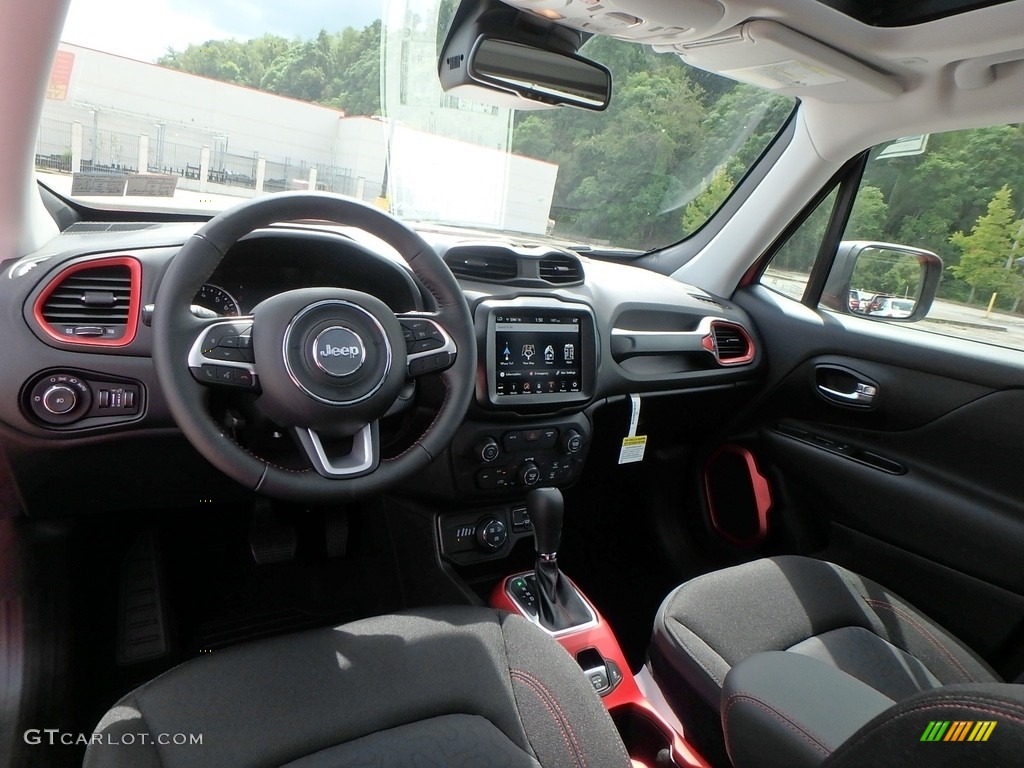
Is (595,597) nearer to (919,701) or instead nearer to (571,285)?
(571,285)

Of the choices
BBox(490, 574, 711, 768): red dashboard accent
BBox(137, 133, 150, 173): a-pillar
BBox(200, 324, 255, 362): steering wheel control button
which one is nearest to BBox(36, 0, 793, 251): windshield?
BBox(137, 133, 150, 173): a-pillar

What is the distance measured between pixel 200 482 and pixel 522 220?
129 centimetres

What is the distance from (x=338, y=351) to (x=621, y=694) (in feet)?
3.50

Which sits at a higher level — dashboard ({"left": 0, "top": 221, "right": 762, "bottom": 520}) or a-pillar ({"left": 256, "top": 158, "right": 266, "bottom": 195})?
a-pillar ({"left": 256, "top": 158, "right": 266, "bottom": 195})

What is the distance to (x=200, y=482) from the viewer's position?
1844mm

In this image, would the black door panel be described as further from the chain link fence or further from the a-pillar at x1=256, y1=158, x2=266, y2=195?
the a-pillar at x1=256, y1=158, x2=266, y2=195

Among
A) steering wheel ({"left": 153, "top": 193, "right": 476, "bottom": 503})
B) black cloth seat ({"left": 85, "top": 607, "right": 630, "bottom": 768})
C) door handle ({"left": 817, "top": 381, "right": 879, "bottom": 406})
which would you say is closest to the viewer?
black cloth seat ({"left": 85, "top": 607, "right": 630, "bottom": 768})

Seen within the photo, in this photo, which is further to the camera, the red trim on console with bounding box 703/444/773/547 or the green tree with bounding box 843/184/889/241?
the red trim on console with bounding box 703/444/773/547

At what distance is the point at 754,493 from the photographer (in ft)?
8.63

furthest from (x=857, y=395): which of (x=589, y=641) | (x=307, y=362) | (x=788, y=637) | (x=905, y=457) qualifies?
(x=307, y=362)

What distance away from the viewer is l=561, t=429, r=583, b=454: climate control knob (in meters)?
2.18

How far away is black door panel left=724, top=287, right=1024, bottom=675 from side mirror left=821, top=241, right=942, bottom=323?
7cm

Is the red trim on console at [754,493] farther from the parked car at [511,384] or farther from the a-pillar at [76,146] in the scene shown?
the a-pillar at [76,146]

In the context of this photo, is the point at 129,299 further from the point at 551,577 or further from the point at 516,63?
the point at 551,577
